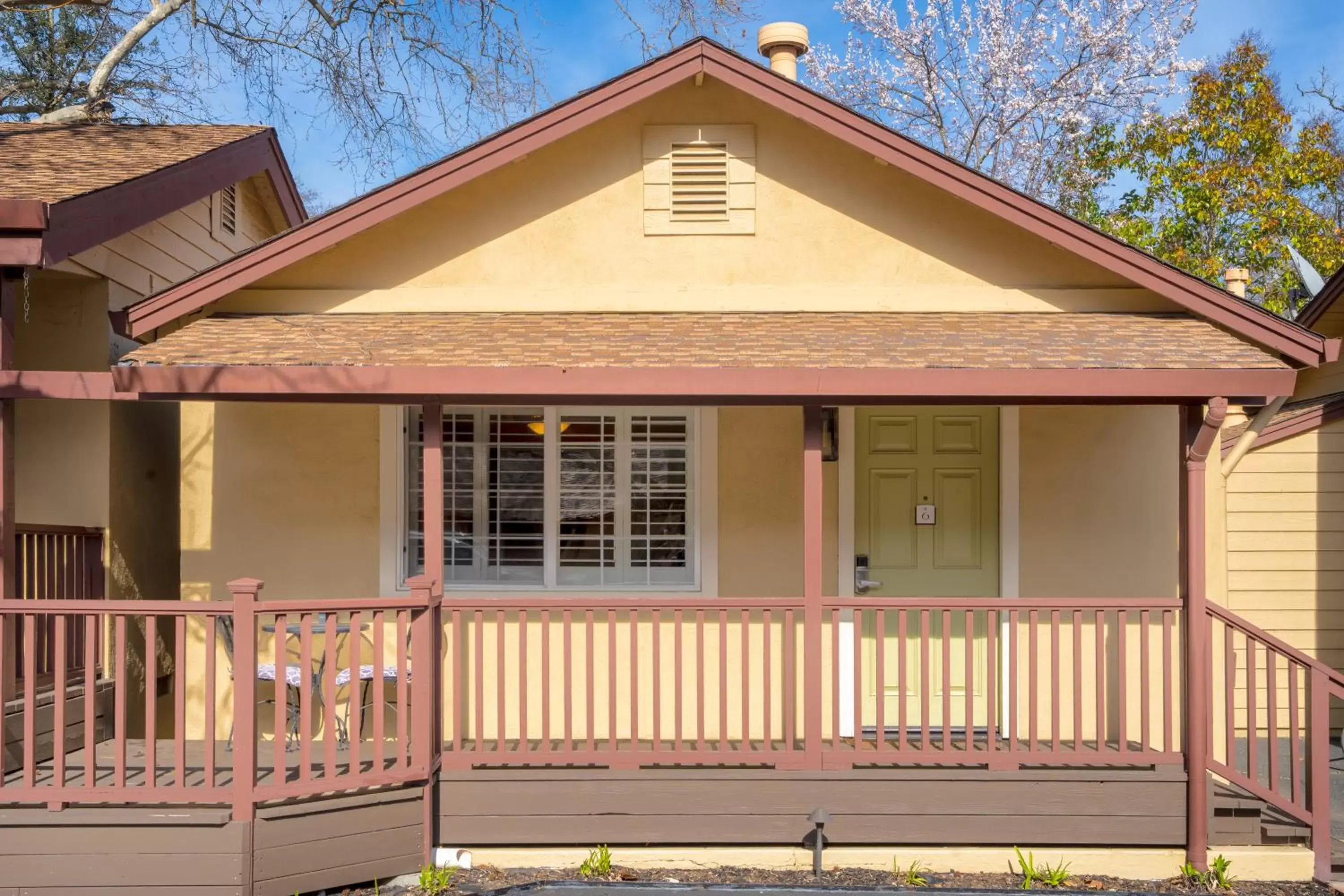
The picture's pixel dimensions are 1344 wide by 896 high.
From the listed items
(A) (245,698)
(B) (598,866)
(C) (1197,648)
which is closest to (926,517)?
(C) (1197,648)

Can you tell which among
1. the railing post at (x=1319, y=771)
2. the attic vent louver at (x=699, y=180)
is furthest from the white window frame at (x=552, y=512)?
the railing post at (x=1319, y=771)

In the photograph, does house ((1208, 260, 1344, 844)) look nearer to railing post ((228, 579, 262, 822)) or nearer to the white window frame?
the white window frame

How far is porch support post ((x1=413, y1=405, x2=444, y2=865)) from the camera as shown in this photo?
6.10 meters

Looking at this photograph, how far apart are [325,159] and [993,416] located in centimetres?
1178

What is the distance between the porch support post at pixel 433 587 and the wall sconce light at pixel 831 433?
2.44 metres

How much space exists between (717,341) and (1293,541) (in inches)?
210

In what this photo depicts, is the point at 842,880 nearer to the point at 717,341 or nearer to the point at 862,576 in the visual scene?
the point at 862,576

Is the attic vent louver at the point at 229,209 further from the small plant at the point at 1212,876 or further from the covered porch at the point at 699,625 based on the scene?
the small plant at the point at 1212,876

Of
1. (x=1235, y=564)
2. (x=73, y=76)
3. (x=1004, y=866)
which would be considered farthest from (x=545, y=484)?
(x=73, y=76)

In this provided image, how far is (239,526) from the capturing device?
24.2ft

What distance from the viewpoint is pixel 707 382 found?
19.9 feet

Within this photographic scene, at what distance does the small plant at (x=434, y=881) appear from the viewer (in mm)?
5977

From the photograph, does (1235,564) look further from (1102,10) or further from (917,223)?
(1102,10)

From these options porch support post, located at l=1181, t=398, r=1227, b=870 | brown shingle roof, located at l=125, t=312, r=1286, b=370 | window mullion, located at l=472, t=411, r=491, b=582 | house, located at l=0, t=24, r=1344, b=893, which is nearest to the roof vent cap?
house, located at l=0, t=24, r=1344, b=893
